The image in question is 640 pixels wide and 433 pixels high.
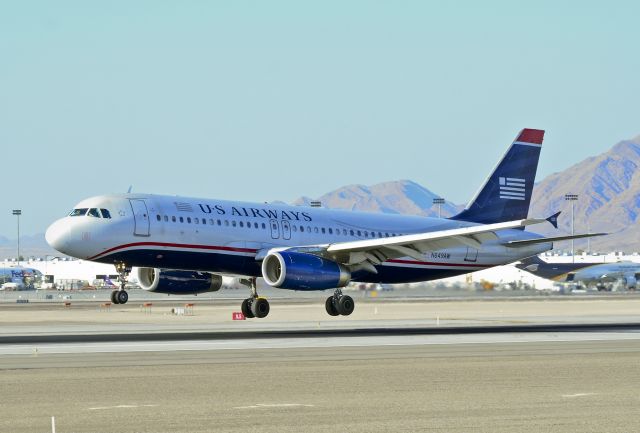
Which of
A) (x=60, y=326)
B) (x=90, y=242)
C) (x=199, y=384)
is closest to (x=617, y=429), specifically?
(x=199, y=384)

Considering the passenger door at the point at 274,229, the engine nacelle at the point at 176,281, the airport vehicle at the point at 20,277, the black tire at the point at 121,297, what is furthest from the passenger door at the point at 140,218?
the airport vehicle at the point at 20,277

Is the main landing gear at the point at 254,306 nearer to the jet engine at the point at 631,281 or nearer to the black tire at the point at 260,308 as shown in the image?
the black tire at the point at 260,308

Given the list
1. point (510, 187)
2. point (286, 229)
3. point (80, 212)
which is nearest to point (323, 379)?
point (80, 212)

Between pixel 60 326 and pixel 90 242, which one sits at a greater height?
pixel 90 242

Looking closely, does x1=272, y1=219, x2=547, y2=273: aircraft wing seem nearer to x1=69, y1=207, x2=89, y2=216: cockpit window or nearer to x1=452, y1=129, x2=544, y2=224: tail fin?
x1=452, y1=129, x2=544, y2=224: tail fin

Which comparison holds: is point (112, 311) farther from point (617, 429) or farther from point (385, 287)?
point (617, 429)

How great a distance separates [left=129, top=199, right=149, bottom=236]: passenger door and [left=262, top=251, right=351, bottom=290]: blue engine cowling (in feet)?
18.3

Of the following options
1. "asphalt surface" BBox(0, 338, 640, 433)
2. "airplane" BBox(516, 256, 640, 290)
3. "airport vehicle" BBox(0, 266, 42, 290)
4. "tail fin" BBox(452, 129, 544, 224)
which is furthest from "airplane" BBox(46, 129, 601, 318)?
"airport vehicle" BBox(0, 266, 42, 290)

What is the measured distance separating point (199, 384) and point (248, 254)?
27117 millimetres

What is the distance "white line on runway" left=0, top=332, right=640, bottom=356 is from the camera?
1506 inches

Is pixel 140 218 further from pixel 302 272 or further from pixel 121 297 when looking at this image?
pixel 302 272

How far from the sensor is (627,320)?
6134 centimetres

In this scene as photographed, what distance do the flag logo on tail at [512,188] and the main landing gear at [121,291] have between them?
23.1 meters

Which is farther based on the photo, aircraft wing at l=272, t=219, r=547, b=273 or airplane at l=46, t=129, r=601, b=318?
aircraft wing at l=272, t=219, r=547, b=273
